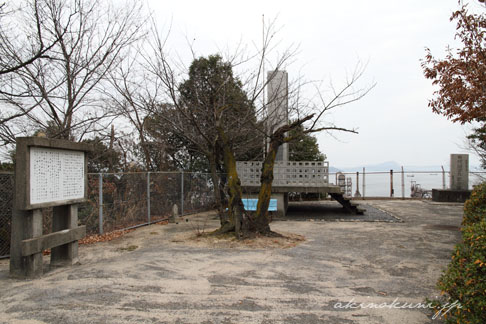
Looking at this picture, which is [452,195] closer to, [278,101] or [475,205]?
[278,101]

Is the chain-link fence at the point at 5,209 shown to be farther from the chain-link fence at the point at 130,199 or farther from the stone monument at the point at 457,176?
the stone monument at the point at 457,176

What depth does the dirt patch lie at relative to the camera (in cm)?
666

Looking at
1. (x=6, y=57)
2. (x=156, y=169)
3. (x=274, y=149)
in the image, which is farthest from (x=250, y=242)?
(x=156, y=169)

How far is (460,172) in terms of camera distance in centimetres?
1712

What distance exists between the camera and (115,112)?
400 inches

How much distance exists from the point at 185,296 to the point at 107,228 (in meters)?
5.01

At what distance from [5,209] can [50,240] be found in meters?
1.77

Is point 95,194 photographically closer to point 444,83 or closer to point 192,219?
point 192,219

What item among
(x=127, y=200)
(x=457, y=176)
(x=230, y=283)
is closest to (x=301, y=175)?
(x=127, y=200)

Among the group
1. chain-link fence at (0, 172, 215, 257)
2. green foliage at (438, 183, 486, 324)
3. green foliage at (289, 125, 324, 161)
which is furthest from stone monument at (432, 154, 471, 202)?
green foliage at (438, 183, 486, 324)

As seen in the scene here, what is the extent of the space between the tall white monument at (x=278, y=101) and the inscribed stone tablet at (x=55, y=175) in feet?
14.5

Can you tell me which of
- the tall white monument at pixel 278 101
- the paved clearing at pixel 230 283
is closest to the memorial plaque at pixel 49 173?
the paved clearing at pixel 230 283

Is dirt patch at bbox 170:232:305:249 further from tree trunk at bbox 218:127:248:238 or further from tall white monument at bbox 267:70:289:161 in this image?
tall white monument at bbox 267:70:289:161

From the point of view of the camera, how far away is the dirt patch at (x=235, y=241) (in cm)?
666
